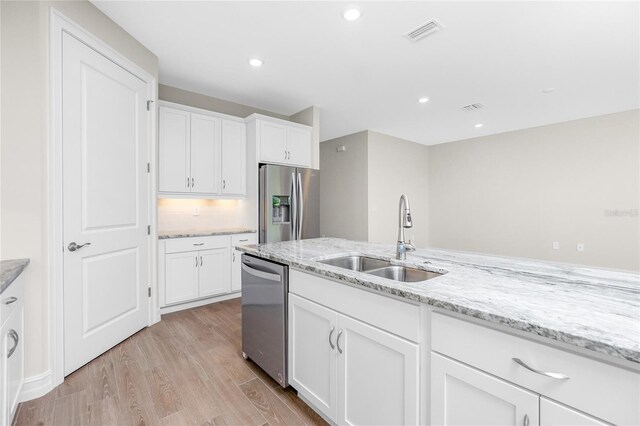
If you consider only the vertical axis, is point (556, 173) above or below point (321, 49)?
below

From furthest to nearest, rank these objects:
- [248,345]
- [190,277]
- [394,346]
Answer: [190,277] < [248,345] < [394,346]

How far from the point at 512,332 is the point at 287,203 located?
3.29 metres

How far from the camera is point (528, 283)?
3.95 ft

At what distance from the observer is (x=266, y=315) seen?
1.92 metres

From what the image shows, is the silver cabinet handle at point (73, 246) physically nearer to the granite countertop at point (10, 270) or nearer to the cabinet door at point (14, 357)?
the granite countertop at point (10, 270)

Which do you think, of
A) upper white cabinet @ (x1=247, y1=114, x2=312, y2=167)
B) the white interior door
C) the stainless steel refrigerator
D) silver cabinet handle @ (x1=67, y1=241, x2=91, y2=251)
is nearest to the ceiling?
upper white cabinet @ (x1=247, y1=114, x2=312, y2=167)

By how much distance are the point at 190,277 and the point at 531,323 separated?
3275 millimetres

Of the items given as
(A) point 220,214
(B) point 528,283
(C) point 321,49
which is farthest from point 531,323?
(A) point 220,214

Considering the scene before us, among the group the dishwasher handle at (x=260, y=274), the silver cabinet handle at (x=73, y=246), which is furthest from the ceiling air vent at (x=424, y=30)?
the silver cabinet handle at (x=73, y=246)

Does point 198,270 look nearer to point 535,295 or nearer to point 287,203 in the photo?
point 287,203

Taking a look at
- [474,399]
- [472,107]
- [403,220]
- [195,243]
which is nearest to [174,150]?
[195,243]

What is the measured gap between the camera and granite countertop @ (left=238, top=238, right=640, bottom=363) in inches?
29.4

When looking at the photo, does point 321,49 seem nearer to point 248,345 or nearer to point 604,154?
point 248,345

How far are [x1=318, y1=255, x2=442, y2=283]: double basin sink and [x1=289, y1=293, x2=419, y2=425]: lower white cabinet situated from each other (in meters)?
0.36
